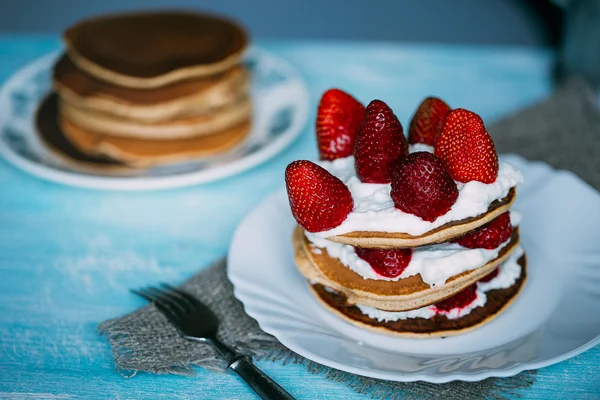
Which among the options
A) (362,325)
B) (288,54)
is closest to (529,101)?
(288,54)

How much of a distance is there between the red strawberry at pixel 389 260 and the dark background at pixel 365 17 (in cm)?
250

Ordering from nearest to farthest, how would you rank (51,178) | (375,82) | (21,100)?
(51,178) < (21,100) < (375,82)

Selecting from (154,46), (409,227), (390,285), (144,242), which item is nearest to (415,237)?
(409,227)

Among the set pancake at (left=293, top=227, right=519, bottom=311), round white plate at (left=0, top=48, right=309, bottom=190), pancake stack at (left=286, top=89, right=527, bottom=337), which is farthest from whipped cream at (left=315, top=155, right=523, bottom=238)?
round white plate at (left=0, top=48, right=309, bottom=190)

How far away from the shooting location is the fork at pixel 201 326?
1.30m

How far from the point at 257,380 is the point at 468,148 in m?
0.61

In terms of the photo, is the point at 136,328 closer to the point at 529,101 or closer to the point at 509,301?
the point at 509,301

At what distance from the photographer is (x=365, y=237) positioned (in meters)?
1.38

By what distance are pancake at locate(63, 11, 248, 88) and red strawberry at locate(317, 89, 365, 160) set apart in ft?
2.39

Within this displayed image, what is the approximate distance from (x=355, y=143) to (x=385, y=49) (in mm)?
1666

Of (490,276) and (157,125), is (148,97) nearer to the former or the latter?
(157,125)

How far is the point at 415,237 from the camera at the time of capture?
4.45 ft

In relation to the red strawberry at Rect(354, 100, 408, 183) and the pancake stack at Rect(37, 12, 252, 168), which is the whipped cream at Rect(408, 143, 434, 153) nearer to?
the red strawberry at Rect(354, 100, 408, 183)

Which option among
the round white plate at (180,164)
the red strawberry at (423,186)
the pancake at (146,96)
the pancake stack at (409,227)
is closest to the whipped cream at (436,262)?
the pancake stack at (409,227)
